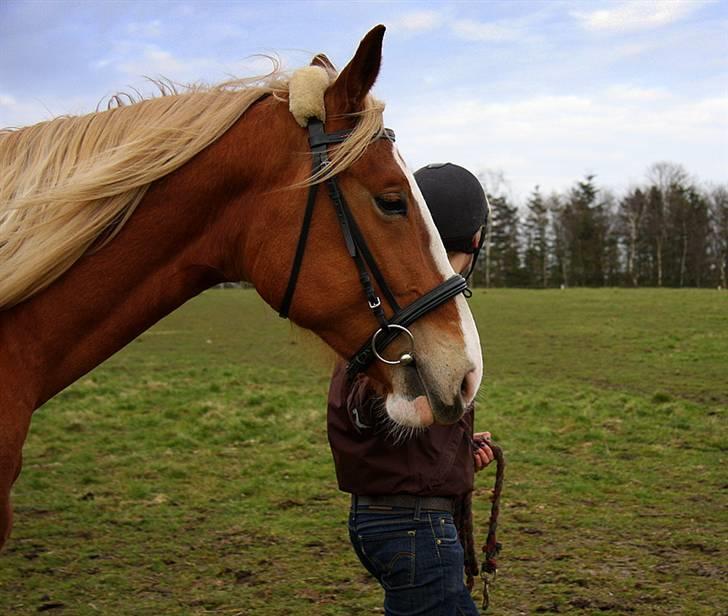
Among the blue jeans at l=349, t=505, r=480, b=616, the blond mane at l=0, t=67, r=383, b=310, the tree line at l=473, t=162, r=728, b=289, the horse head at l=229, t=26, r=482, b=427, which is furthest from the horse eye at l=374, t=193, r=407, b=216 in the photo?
the tree line at l=473, t=162, r=728, b=289

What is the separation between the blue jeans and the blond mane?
132cm

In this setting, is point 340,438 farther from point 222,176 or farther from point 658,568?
point 658,568

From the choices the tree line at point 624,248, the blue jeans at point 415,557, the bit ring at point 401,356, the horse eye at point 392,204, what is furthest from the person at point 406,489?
the tree line at point 624,248

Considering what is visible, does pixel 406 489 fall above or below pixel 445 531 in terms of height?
above

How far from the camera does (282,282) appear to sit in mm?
2346

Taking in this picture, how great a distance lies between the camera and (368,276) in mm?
2295

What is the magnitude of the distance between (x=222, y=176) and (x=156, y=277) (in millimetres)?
398

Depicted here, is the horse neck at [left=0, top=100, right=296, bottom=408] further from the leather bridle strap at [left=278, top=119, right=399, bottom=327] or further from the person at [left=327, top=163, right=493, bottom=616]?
the person at [left=327, top=163, right=493, bottom=616]

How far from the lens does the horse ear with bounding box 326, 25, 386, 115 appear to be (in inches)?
86.9

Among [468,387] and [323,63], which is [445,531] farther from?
[323,63]

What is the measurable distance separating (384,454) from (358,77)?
52.9 inches

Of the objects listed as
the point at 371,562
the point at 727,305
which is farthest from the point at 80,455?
the point at 727,305

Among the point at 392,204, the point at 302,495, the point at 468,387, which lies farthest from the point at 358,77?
the point at 302,495

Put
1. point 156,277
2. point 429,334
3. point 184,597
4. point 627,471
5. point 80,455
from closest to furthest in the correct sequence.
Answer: point 429,334
point 156,277
point 184,597
point 627,471
point 80,455
